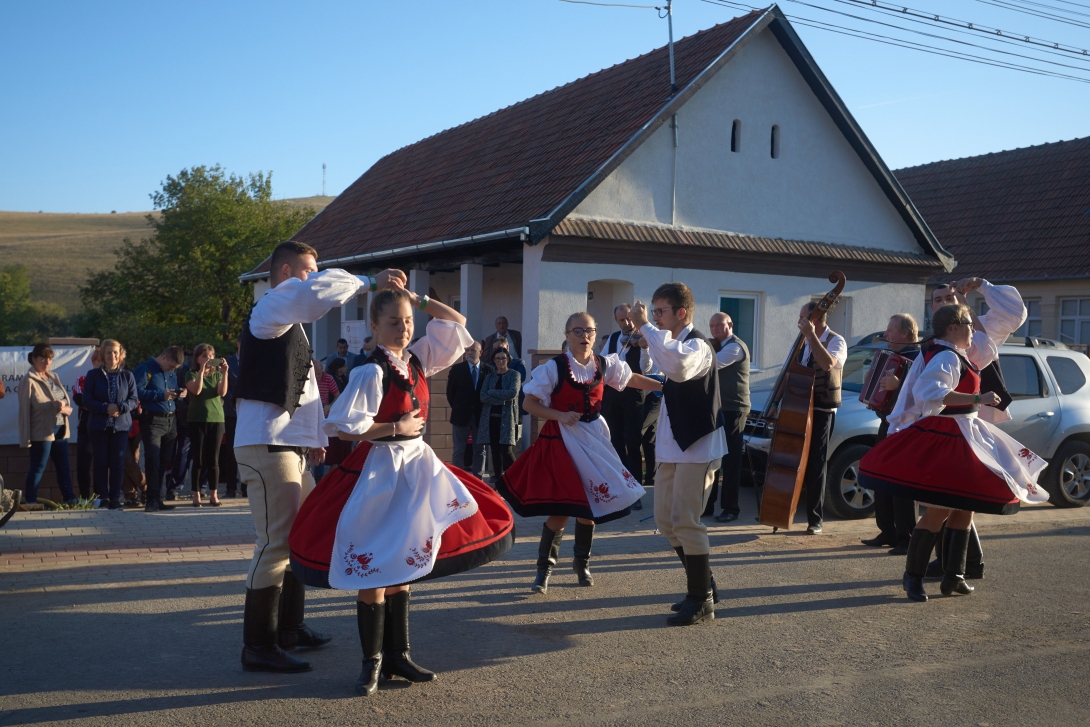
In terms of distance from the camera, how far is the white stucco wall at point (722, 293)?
1513cm

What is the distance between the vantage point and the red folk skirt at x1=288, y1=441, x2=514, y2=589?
Answer: 14.8ft

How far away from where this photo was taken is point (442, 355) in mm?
5070

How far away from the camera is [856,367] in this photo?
1098 centimetres

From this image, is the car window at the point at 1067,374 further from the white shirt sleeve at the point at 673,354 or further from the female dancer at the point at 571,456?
the white shirt sleeve at the point at 673,354

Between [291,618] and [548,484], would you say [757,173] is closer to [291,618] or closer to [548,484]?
[548,484]

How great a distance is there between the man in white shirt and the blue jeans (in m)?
8.02

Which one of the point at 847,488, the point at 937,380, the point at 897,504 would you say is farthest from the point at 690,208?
the point at 937,380

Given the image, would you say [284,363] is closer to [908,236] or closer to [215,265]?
[908,236]

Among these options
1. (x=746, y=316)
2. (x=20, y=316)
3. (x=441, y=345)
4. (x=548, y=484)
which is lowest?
(x=548, y=484)

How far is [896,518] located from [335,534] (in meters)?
5.57

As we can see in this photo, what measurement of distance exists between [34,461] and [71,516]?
1.29 meters

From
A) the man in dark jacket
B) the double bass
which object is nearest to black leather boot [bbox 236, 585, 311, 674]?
the double bass

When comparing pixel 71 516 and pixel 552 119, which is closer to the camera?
pixel 71 516

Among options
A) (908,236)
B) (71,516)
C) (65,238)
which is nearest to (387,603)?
(71,516)
